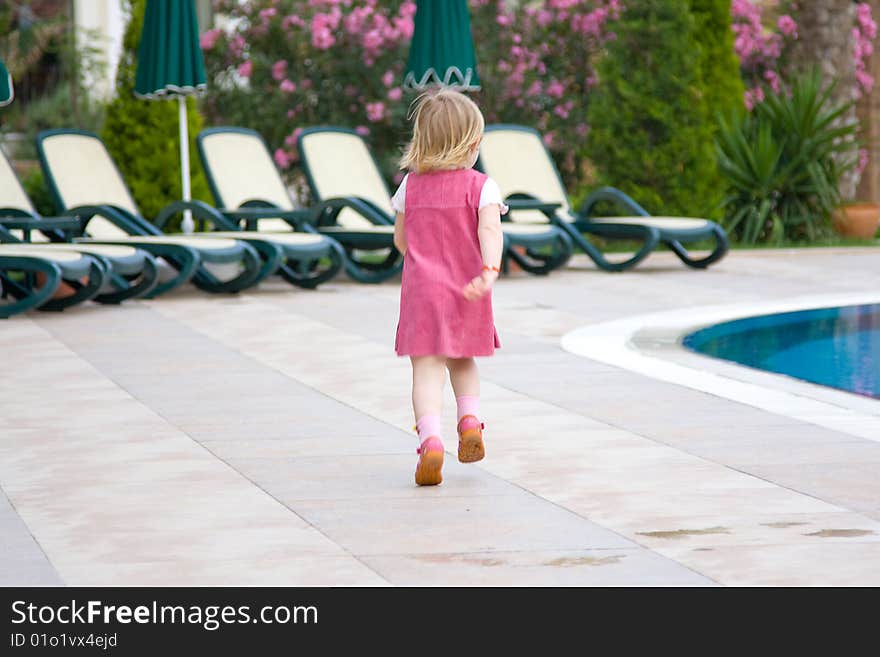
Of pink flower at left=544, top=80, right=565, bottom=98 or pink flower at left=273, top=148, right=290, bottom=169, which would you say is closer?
pink flower at left=544, top=80, right=565, bottom=98

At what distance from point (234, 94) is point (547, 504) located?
1491 cm

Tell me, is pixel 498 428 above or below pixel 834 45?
below

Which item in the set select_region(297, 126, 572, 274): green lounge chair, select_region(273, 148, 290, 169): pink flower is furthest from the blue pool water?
select_region(273, 148, 290, 169): pink flower

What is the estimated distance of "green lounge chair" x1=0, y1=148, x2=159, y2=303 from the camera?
462 inches

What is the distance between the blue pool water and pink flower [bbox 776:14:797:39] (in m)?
8.84

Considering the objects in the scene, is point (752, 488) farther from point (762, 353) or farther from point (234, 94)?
point (234, 94)

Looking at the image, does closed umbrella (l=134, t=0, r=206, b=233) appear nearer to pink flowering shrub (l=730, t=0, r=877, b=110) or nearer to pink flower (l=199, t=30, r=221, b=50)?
pink flower (l=199, t=30, r=221, b=50)

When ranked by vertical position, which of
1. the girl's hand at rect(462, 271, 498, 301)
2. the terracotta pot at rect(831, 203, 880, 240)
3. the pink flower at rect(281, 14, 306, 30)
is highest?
the pink flower at rect(281, 14, 306, 30)

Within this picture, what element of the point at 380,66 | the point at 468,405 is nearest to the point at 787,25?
the point at 380,66

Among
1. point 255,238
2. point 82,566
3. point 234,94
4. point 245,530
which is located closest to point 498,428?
point 245,530

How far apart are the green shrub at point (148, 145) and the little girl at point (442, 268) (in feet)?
35.9

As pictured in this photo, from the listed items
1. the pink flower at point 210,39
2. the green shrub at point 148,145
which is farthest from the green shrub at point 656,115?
the pink flower at point 210,39
